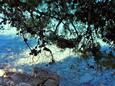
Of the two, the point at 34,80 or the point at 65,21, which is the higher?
the point at 65,21

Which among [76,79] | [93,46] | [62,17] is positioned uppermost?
[62,17]

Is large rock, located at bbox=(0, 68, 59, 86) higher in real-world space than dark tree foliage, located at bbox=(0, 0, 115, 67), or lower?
lower

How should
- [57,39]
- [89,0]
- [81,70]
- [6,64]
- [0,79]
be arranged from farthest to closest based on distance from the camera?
[6,64], [81,70], [0,79], [57,39], [89,0]

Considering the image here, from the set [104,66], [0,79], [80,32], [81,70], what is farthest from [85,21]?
[81,70]

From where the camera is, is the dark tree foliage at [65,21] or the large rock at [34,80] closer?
the dark tree foliage at [65,21]

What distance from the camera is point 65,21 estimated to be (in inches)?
147

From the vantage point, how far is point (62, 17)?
12.1 ft

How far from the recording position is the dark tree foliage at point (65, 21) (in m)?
3.52

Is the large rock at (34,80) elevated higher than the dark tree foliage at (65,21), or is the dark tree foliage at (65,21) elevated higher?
the dark tree foliage at (65,21)

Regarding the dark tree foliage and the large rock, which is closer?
the dark tree foliage

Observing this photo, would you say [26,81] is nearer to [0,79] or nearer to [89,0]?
[0,79]

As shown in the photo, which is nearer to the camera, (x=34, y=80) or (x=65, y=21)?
(x=65, y=21)

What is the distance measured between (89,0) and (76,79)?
4325 mm

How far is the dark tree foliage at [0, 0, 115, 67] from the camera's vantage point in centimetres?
352
